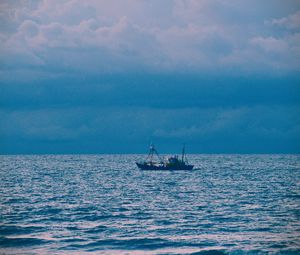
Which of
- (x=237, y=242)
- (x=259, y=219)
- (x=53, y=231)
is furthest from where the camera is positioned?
(x=259, y=219)

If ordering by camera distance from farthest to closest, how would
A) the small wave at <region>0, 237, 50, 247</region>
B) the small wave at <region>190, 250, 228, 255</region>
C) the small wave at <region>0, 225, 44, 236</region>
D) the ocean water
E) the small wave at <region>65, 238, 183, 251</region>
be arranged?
the small wave at <region>0, 225, 44, 236</region>, the small wave at <region>0, 237, 50, 247</region>, the ocean water, the small wave at <region>65, 238, 183, 251</region>, the small wave at <region>190, 250, 228, 255</region>

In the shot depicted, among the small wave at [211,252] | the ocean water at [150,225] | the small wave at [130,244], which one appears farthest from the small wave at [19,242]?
the small wave at [211,252]

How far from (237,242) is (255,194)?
133ft

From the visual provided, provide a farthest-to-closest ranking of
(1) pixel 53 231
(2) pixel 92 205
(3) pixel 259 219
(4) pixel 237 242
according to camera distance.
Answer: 1. (2) pixel 92 205
2. (3) pixel 259 219
3. (1) pixel 53 231
4. (4) pixel 237 242

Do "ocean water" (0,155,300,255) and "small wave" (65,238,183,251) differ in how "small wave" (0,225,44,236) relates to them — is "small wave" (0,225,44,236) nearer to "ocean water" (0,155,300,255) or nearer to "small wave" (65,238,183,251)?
"ocean water" (0,155,300,255)

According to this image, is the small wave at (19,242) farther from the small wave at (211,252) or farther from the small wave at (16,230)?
the small wave at (211,252)

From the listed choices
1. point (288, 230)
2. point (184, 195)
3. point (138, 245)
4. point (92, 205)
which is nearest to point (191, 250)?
point (138, 245)

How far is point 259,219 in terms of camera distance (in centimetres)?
4881

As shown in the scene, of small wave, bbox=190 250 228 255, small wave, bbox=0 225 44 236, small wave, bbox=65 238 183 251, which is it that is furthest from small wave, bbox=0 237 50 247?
small wave, bbox=190 250 228 255

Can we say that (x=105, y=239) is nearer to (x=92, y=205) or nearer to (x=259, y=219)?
(x=259, y=219)

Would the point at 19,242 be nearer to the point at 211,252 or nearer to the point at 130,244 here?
the point at 130,244

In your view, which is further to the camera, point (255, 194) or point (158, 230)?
point (255, 194)

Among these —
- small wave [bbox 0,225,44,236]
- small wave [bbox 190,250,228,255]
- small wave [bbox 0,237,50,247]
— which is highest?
small wave [bbox 0,225,44,236]

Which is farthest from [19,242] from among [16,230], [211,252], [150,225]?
[211,252]
